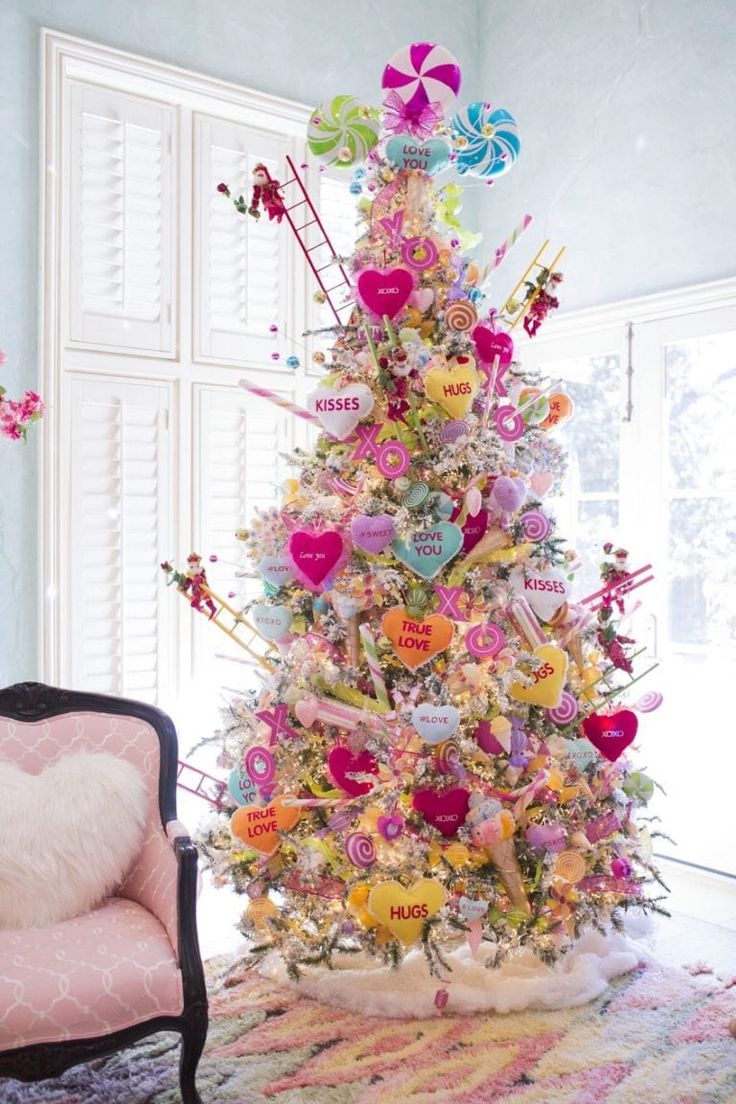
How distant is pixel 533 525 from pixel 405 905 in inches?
40.8

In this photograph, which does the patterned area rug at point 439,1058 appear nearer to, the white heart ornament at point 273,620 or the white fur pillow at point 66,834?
the white fur pillow at point 66,834

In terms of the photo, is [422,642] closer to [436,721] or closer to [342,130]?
[436,721]

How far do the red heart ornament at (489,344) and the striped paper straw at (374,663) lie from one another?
0.80m

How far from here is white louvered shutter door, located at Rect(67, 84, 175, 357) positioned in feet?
11.3

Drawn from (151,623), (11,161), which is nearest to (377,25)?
(11,161)

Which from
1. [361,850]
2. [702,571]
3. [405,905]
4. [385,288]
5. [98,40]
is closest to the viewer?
[405,905]

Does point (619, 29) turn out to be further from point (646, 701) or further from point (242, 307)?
point (646, 701)

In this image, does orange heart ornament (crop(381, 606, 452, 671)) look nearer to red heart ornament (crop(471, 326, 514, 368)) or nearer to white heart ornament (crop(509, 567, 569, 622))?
white heart ornament (crop(509, 567, 569, 622))

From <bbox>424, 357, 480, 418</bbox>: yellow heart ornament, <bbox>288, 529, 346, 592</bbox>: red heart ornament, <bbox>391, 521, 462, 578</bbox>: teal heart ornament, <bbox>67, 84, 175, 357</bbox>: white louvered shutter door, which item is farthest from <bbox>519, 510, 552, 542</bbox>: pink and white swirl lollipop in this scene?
<bbox>67, 84, 175, 357</bbox>: white louvered shutter door

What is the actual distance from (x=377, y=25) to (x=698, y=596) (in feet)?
8.92

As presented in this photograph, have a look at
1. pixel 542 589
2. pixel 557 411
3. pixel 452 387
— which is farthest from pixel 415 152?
pixel 542 589

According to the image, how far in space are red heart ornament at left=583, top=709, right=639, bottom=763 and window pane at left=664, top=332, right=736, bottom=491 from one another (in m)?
1.26

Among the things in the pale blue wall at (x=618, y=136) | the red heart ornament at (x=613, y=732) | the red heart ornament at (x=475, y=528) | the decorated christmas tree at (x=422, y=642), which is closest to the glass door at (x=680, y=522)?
the pale blue wall at (x=618, y=136)

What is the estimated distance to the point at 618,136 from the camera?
389 cm
